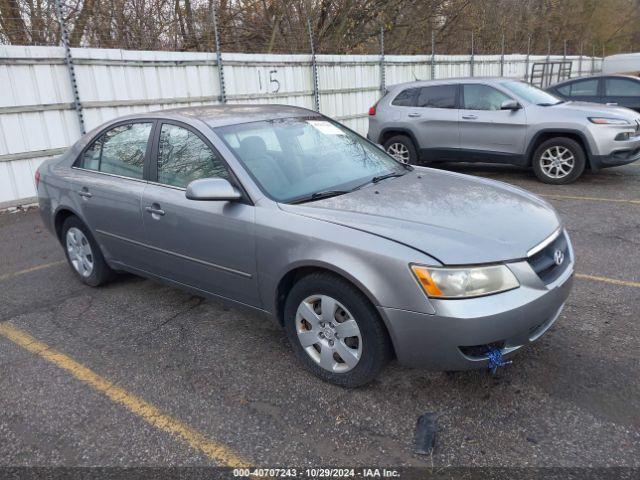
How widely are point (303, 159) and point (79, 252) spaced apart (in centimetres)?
245

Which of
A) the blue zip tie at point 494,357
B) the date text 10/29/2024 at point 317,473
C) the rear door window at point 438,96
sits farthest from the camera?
the rear door window at point 438,96

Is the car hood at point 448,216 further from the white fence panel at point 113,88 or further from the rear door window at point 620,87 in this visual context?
the rear door window at point 620,87

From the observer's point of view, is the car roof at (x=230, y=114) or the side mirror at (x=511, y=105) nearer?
the car roof at (x=230, y=114)

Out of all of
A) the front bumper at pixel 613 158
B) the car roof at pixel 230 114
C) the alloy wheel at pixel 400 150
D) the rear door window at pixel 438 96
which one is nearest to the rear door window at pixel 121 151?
the car roof at pixel 230 114

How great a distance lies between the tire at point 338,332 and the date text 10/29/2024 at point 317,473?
0.56m

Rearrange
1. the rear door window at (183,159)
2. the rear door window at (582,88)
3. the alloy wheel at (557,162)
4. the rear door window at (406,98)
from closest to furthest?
the rear door window at (183,159), the alloy wheel at (557,162), the rear door window at (406,98), the rear door window at (582,88)

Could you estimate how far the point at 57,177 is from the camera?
4734 millimetres

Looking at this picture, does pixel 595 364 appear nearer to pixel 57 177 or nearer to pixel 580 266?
pixel 580 266

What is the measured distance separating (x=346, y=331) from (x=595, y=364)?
5.05ft

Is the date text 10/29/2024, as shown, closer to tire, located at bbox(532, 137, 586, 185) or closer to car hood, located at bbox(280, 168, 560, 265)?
car hood, located at bbox(280, 168, 560, 265)

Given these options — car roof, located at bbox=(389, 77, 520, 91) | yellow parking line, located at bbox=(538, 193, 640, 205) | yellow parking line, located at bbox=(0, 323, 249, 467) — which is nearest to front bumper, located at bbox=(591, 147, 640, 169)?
yellow parking line, located at bbox=(538, 193, 640, 205)

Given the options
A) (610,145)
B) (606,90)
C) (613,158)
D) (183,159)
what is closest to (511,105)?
(610,145)

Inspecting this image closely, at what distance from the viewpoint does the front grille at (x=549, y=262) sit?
9.09 feet

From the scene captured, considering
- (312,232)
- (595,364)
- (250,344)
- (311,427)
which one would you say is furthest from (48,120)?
(595,364)
